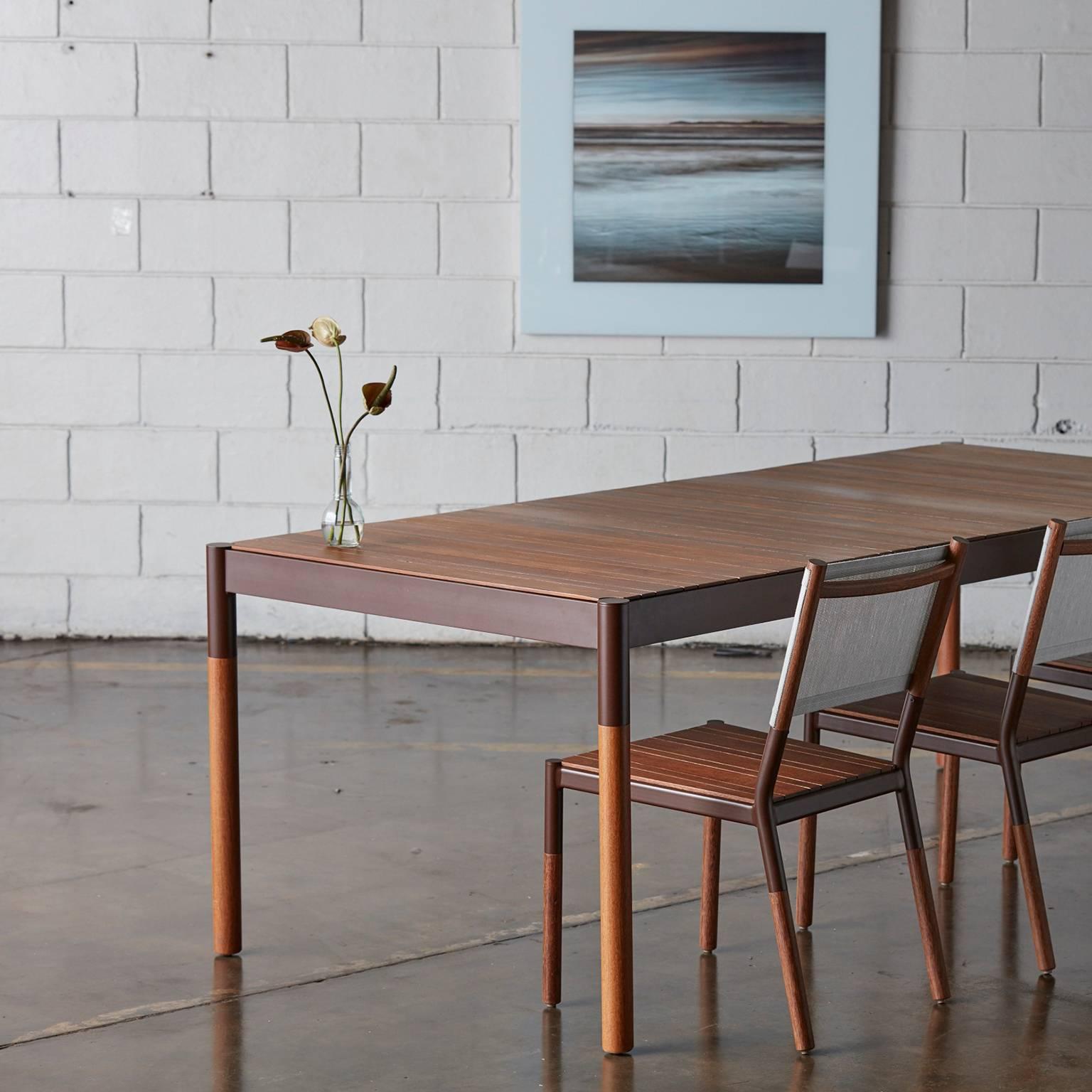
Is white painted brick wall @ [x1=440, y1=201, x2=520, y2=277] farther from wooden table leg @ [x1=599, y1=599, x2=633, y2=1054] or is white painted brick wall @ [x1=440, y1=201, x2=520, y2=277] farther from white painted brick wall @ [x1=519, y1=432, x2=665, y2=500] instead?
wooden table leg @ [x1=599, y1=599, x2=633, y2=1054]

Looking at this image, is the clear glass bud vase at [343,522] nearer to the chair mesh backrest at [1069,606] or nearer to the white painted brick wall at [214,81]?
the chair mesh backrest at [1069,606]

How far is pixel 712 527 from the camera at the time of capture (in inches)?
136

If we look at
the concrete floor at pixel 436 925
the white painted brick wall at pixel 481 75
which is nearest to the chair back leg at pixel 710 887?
the concrete floor at pixel 436 925

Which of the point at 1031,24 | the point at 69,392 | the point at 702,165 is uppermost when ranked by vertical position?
the point at 1031,24

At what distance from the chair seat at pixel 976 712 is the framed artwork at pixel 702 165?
246 cm

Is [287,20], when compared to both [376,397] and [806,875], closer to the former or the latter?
[376,397]

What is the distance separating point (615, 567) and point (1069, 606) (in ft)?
2.80

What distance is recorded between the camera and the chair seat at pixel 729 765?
2.94 m

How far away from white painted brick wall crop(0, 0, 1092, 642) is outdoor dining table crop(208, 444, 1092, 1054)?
1.90m

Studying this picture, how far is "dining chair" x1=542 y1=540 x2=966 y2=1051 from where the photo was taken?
2854mm

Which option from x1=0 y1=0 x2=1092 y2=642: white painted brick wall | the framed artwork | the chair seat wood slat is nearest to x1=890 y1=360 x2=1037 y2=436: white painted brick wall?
x1=0 y1=0 x2=1092 y2=642: white painted brick wall

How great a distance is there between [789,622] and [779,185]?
1.35m

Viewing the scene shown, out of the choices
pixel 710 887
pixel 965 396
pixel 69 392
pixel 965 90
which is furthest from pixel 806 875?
pixel 69 392

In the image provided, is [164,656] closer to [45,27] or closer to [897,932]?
[45,27]
